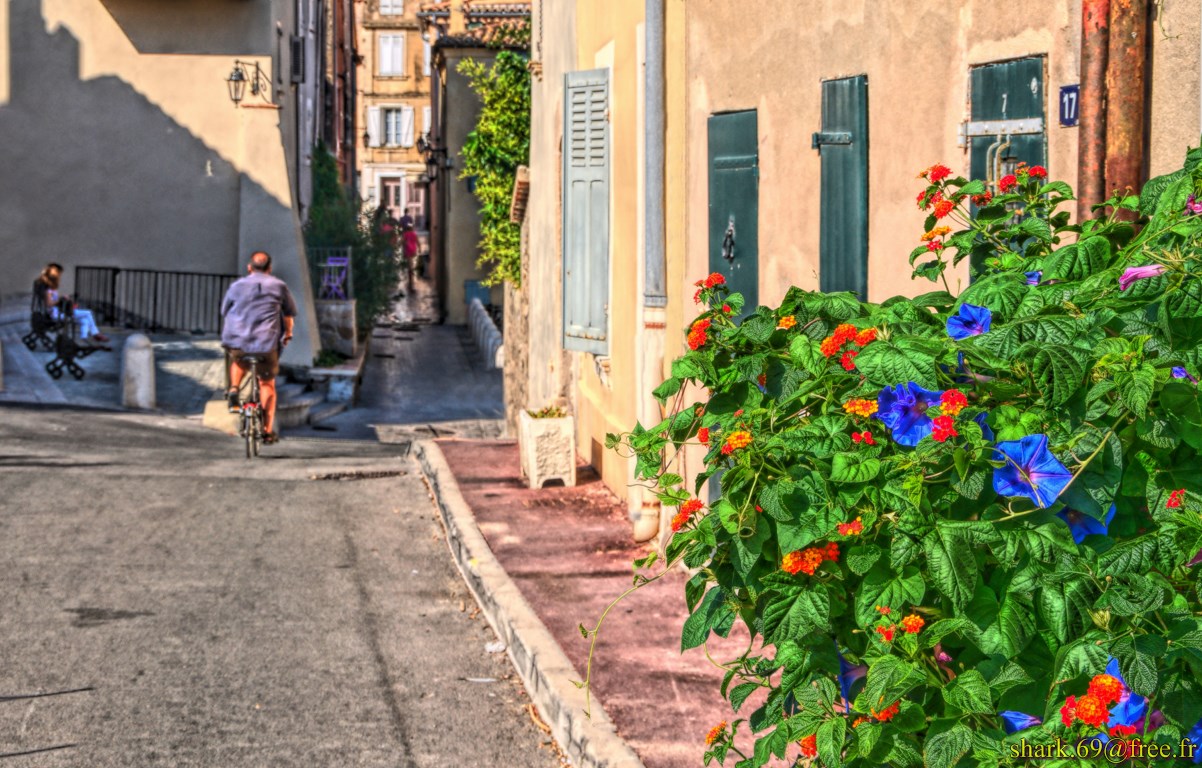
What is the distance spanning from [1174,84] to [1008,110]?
97 centimetres

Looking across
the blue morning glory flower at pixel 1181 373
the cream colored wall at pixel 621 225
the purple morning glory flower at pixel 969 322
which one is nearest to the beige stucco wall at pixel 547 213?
the cream colored wall at pixel 621 225

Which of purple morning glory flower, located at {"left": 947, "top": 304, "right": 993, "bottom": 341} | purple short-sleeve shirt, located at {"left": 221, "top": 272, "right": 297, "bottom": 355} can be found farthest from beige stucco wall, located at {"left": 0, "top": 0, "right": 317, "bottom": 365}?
purple morning glory flower, located at {"left": 947, "top": 304, "right": 993, "bottom": 341}

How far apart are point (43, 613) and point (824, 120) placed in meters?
4.58

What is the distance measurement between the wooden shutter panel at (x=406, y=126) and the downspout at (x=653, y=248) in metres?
54.9

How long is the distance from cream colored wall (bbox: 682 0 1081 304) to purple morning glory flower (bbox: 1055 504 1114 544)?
2.54 metres

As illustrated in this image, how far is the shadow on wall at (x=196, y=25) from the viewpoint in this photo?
27000 mm

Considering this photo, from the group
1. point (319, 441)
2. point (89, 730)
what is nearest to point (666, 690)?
point (89, 730)

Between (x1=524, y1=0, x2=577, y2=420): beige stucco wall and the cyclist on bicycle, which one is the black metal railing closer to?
(x1=524, y1=0, x2=577, y2=420): beige stucco wall

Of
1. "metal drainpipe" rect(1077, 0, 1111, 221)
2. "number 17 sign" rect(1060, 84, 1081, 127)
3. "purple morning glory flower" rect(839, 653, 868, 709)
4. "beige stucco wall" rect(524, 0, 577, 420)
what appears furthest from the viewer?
"beige stucco wall" rect(524, 0, 577, 420)

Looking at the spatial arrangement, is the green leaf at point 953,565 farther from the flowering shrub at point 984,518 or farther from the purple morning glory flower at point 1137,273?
the purple morning glory flower at point 1137,273

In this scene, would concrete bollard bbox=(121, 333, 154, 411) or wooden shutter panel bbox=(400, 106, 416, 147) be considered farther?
wooden shutter panel bbox=(400, 106, 416, 147)

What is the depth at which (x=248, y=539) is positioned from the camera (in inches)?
400

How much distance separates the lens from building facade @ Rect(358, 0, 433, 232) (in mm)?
63062

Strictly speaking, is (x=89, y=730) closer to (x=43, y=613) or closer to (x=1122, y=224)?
(x=43, y=613)
